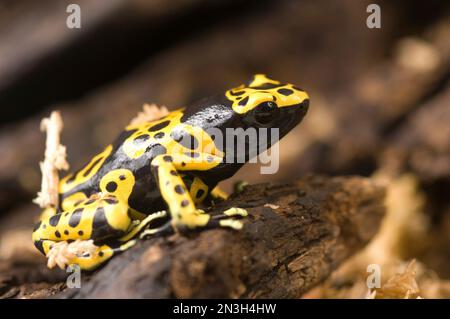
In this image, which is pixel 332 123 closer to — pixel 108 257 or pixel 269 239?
pixel 269 239

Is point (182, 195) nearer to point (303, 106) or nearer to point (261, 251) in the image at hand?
point (261, 251)

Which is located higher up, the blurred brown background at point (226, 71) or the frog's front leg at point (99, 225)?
the blurred brown background at point (226, 71)

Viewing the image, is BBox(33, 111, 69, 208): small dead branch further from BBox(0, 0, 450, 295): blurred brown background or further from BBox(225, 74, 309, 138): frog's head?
BBox(0, 0, 450, 295): blurred brown background

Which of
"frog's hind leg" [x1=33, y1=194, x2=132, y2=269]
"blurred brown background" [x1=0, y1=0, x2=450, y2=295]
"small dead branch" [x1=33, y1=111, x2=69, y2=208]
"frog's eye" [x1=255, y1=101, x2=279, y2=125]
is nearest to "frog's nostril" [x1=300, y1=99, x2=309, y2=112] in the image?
"frog's eye" [x1=255, y1=101, x2=279, y2=125]

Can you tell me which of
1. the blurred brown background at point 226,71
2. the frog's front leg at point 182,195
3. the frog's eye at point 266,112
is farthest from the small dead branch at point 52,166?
the blurred brown background at point 226,71

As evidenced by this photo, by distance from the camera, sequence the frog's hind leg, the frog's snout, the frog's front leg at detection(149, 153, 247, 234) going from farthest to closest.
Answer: the frog's snout, the frog's hind leg, the frog's front leg at detection(149, 153, 247, 234)

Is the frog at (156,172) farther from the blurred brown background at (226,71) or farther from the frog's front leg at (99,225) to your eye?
the blurred brown background at (226,71)
